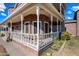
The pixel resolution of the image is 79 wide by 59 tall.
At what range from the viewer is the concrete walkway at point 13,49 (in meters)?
7.70

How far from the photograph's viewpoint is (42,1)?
24.6ft

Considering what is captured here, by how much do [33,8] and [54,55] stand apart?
2.01 meters

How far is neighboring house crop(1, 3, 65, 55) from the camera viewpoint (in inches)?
301

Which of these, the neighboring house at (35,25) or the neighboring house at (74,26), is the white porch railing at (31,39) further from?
the neighboring house at (74,26)

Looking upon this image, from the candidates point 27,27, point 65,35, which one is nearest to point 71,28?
point 65,35

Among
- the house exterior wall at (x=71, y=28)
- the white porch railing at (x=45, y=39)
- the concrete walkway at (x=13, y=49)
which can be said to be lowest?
the concrete walkway at (x=13, y=49)

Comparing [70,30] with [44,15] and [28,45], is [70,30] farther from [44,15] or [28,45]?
[28,45]

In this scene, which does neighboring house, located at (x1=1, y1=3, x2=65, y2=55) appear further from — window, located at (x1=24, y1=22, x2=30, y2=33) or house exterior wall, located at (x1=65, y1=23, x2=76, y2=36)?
house exterior wall, located at (x1=65, y1=23, x2=76, y2=36)

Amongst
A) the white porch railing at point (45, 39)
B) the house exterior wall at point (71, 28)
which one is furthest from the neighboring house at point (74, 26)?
the white porch railing at point (45, 39)

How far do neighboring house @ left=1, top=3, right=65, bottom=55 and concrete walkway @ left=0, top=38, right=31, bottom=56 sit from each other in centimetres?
23

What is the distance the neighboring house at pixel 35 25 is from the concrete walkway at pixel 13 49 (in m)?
0.23

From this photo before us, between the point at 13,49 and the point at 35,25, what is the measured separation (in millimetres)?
1349

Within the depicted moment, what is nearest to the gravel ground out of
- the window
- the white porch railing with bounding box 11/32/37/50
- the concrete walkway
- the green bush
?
the green bush

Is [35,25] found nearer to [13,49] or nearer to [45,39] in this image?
[45,39]
